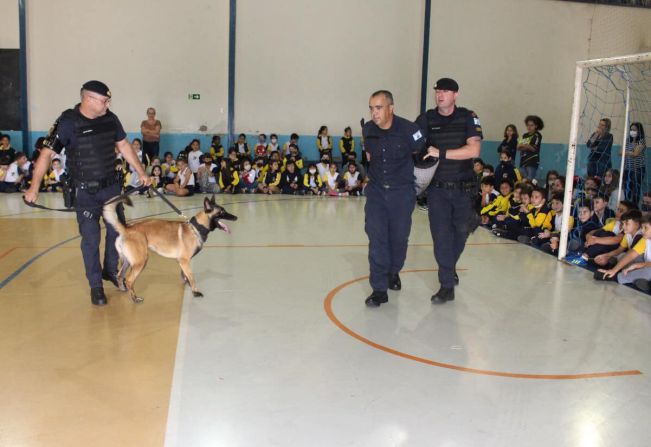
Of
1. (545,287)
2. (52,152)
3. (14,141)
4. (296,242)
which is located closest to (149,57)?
(14,141)

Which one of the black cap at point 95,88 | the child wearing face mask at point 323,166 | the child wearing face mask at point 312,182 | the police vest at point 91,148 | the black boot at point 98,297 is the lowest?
the black boot at point 98,297

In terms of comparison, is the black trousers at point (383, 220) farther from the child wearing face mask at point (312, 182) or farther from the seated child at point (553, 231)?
the child wearing face mask at point (312, 182)

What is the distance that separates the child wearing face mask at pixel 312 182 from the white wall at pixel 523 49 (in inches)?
165

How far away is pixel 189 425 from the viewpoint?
3383 millimetres

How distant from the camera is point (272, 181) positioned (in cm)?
1441

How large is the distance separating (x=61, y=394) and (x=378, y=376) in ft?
6.67

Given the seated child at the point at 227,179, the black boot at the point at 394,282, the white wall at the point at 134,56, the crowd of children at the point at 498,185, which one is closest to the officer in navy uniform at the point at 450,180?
the black boot at the point at 394,282

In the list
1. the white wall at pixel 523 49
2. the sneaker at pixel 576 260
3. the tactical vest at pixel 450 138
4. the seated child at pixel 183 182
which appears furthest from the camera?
the white wall at pixel 523 49

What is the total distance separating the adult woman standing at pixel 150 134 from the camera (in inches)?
579

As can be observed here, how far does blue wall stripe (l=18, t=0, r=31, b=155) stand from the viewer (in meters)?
14.5

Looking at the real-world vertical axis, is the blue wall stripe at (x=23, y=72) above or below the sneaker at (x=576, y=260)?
above

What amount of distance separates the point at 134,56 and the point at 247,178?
441 centimetres

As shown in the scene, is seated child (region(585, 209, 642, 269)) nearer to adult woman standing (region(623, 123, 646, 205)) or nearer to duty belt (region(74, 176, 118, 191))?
adult woman standing (region(623, 123, 646, 205))

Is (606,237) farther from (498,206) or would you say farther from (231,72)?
(231,72)
